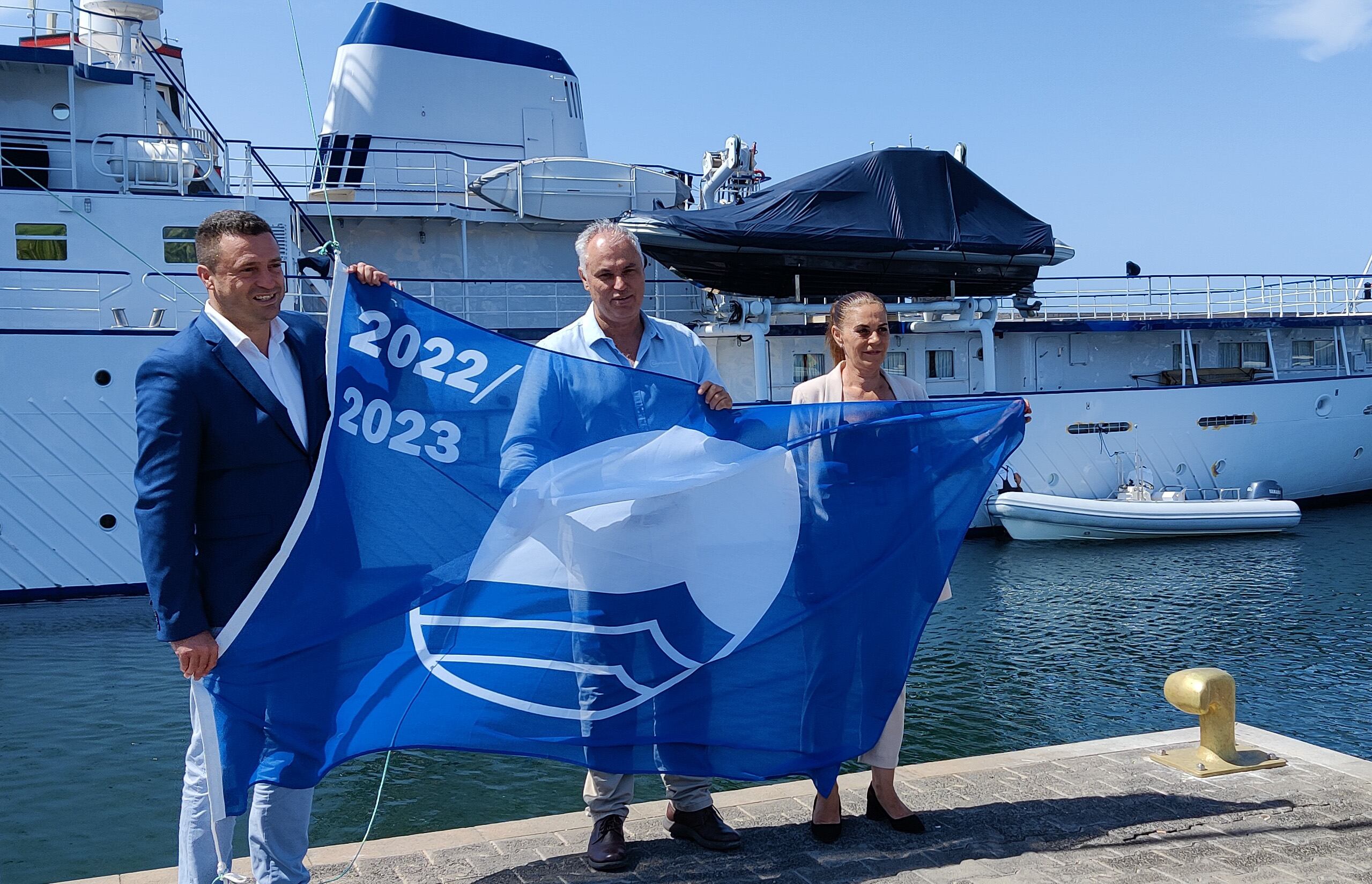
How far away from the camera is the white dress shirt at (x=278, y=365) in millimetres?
3098

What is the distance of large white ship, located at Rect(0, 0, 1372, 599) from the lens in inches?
517

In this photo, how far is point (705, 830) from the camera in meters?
3.82

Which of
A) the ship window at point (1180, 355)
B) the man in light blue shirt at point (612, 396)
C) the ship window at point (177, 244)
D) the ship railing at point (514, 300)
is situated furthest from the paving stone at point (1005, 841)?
the ship window at point (1180, 355)

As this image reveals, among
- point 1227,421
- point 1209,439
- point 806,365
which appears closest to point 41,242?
point 806,365

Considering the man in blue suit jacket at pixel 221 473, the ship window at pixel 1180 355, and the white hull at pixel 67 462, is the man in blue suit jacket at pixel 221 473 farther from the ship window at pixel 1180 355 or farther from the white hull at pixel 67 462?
the ship window at pixel 1180 355

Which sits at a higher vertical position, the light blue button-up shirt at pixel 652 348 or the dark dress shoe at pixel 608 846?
the light blue button-up shirt at pixel 652 348

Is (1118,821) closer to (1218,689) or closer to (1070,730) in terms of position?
(1218,689)

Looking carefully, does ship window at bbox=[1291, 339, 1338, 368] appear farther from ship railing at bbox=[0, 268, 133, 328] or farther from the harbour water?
ship railing at bbox=[0, 268, 133, 328]

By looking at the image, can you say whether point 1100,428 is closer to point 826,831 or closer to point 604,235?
point 826,831

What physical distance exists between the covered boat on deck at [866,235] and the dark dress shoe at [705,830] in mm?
13022

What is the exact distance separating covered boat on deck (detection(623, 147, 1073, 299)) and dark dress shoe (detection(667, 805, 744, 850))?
1302cm

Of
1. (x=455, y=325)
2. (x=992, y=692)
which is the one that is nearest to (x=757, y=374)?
(x=992, y=692)

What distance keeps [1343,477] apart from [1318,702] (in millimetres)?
15976

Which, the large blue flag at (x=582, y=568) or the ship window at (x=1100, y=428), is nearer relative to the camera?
the large blue flag at (x=582, y=568)
